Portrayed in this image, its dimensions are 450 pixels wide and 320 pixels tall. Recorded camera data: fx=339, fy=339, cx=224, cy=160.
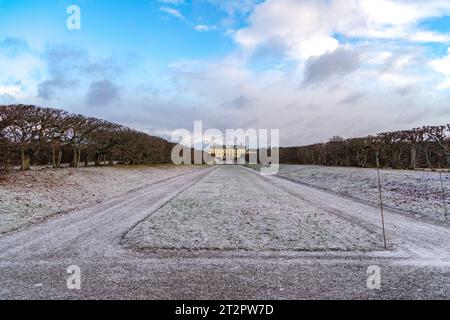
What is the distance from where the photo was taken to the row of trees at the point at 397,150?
33.6 meters

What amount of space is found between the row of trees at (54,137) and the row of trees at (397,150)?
25.4 meters

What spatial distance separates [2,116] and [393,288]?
2384cm

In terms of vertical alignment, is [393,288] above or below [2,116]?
below

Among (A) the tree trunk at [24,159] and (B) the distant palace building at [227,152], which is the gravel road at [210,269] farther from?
(B) the distant palace building at [227,152]

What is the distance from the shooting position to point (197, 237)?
31.4 ft

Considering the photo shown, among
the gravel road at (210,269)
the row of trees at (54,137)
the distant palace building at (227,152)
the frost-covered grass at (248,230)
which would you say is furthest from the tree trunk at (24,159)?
the distant palace building at (227,152)

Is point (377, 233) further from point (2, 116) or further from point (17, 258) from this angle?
point (2, 116)

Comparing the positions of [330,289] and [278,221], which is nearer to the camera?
[330,289]

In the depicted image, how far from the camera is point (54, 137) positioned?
1103 inches

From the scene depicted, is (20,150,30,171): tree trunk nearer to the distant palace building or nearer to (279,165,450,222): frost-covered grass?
(279,165,450,222): frost-covered grass

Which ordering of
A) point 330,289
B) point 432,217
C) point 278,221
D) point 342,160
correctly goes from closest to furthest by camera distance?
1. point 330,289
2. point 278,221
3. point 432,217
4. point 342,160

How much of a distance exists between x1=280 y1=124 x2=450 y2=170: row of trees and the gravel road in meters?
19.5

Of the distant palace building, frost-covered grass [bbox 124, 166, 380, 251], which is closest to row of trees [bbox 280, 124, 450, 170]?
frost-covered grass [bbox 124, 166, 380, 251]
